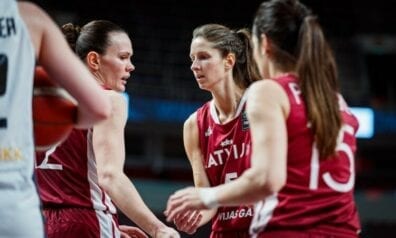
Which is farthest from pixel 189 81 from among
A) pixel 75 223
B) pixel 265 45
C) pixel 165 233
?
pixel 265 45

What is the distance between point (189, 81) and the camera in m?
12.8

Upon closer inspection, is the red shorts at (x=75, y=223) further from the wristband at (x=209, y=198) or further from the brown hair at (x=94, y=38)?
the wristband at (x=209, y=198)

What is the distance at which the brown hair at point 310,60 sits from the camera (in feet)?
9.18

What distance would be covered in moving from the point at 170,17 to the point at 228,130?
980 centimetres

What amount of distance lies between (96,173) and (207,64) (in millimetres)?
871

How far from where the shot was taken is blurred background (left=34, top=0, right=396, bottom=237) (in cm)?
1211

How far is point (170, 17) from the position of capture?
13742 millimetres

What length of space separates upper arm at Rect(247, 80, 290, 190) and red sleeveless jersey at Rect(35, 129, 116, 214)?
1.37 metres

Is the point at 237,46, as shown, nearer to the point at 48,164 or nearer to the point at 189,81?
the point at 48,164

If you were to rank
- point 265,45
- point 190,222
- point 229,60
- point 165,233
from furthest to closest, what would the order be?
point 229,60, point 190,222, point 165,233, point 265,45

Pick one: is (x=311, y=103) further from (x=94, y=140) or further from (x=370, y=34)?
(x=370, y=34)

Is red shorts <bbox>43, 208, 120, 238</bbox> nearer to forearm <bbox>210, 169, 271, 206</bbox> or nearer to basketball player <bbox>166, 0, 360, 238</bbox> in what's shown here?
basketball player <bbox>166, 0, 360, 238</bbox>

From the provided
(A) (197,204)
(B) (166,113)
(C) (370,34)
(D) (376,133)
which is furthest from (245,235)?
(C) (370,34)

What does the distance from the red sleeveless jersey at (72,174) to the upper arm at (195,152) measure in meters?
0.56
